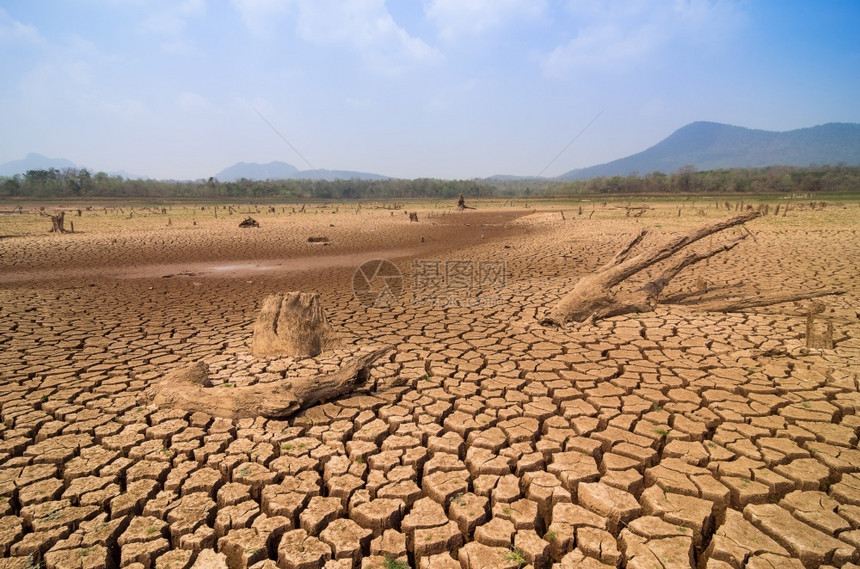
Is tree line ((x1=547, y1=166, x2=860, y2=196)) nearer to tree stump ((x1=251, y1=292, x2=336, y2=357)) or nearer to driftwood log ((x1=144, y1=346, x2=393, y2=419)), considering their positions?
tree stump ((x1=251, y1=292, x2=336, y2=357))

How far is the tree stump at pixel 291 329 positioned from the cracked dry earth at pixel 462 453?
199mm

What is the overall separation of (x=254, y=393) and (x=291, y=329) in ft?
4.50

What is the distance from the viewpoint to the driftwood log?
3.35 meters

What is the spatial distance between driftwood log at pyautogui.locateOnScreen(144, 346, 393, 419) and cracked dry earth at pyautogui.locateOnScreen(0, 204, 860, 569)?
11 centimetres

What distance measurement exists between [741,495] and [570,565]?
1.19m

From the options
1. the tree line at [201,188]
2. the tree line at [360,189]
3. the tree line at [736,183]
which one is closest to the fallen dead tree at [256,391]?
the tree line at [736,183]

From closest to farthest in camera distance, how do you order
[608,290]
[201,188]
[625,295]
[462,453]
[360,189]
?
1. [462,453]
2. [608,290]
3. [625,295]
4. [201,188]
5. [360,189]

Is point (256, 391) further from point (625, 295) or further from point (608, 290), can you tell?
point (625, 295)

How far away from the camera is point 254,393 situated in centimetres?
340

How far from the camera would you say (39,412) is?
137 inches

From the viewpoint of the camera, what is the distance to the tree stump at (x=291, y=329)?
469cm

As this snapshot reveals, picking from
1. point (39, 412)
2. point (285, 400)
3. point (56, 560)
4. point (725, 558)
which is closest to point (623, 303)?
point (725, 558)

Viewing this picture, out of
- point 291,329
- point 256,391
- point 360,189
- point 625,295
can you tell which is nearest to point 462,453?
point 256,391

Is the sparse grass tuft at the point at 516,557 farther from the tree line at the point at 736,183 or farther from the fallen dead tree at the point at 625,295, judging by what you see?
the tree line at the point at 736,183
